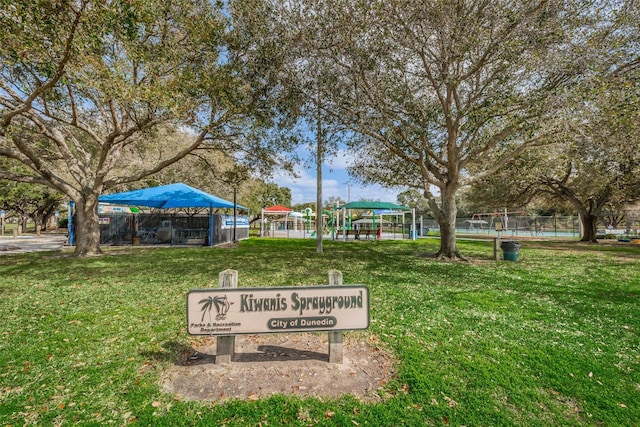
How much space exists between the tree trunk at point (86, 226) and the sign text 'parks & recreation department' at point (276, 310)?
36.5 feet

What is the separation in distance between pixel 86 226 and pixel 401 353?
12.7 meters

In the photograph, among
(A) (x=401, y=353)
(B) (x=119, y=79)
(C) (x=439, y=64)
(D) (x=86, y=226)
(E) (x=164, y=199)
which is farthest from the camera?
(E) (x=164, y=199)

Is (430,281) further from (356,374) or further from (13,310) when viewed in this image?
(13,310)

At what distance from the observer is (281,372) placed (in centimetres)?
324

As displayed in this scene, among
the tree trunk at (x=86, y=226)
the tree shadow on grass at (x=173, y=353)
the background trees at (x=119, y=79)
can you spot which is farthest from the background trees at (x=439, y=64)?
the tree trunk at (x=86, y=226)

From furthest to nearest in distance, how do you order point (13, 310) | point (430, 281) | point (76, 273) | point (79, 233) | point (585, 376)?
point (79, 233)
point (76, 273)
point (430, 281)
point (13, 310)
point (585, 376)

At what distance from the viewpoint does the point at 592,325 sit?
4.52m

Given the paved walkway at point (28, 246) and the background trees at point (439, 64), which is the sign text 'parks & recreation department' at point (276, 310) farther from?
the paved walkway at point (28, 246)

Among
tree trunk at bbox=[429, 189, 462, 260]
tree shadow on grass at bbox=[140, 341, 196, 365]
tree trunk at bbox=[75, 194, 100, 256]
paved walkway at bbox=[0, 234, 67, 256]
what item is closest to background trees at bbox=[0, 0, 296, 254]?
tree trunk at bbox=[75, 194, 100, 256]

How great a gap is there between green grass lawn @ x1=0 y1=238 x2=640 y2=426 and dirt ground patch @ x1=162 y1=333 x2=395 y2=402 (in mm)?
142

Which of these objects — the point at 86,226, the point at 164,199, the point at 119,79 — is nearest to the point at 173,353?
the point at 119,79

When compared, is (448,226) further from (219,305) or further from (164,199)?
(164,199)

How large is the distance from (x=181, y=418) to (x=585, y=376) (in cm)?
390

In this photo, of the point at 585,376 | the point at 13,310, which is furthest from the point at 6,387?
the point at 585,376
